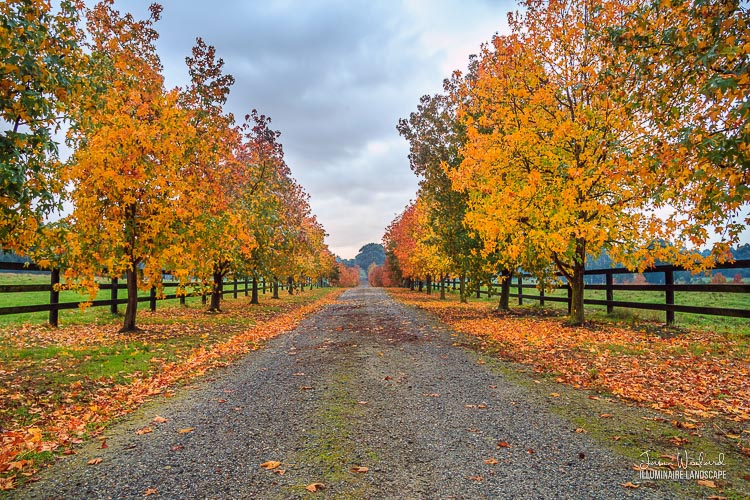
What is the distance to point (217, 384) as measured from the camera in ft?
23.2

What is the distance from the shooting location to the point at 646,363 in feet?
26.4

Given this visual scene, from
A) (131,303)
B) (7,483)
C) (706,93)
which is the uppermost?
(706,93)

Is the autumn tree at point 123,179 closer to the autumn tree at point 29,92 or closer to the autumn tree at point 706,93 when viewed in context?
the autumn tree at point 29,92

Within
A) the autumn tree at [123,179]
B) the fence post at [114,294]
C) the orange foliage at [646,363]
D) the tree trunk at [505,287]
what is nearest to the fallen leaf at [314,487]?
the orange foliage at [646,363]

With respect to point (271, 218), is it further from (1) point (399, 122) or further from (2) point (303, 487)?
(2) point (303, 487)

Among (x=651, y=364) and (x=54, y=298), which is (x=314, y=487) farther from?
(x=54, y=298)

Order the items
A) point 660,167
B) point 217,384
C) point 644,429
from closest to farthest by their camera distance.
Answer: point 644,429, point 660,167, point 217,384

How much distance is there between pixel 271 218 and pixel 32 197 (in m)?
13.0

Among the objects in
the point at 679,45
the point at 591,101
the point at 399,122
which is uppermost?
the point at 399,122

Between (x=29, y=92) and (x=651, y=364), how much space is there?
439 inches

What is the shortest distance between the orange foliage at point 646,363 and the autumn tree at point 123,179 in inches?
392

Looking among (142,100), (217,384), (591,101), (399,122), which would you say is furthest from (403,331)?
(399,122)

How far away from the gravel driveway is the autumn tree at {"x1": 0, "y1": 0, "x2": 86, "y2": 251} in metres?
3.51

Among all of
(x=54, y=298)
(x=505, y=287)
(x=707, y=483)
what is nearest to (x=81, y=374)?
(x=54, y=298)
